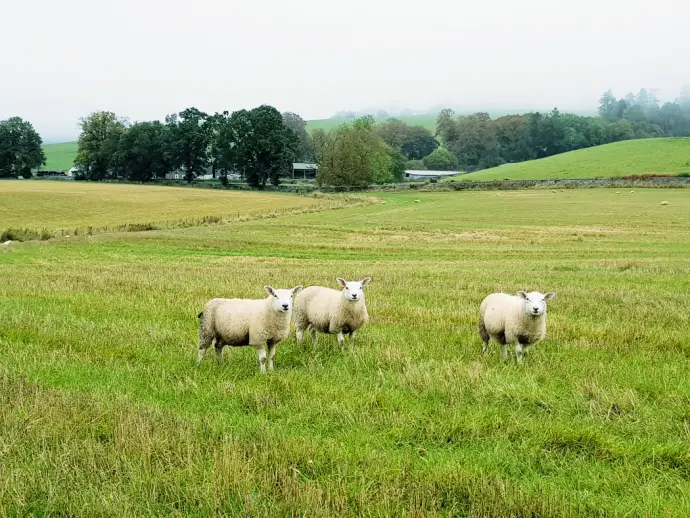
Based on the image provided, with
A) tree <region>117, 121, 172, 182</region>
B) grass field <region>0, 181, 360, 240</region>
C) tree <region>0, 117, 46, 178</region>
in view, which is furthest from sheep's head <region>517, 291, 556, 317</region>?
tree <region>0, 117, 46, 178</region>

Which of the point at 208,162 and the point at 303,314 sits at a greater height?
the point at 208,162

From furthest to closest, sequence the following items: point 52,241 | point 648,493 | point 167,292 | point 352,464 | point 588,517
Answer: point 52,241 → point 167,292 → point 352,464 → point 648,493 → point 588,517

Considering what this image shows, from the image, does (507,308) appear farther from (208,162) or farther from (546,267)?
(208,162)

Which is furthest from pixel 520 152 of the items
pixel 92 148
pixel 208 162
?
pixel 92 148

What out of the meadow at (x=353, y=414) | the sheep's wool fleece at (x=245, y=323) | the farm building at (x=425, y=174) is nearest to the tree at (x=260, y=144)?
the farm building at (x=425, y=174)

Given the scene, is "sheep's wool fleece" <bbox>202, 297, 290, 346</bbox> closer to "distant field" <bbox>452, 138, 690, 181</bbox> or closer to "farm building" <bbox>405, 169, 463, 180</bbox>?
"distant field" <bbox>452, 138, 690, 181</bbox>

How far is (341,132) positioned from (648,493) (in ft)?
451

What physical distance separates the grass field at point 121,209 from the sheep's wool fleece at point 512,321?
140ft

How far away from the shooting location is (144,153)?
129500 mm

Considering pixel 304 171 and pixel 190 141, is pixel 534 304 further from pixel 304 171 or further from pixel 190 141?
pixel 304 171

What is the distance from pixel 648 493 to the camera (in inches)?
197

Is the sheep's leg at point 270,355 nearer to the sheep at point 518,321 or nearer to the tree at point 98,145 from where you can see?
the sheep at point 518,321

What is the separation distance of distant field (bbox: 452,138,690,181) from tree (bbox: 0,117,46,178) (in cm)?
10169

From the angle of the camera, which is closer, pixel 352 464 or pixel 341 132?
pixel 352 464
